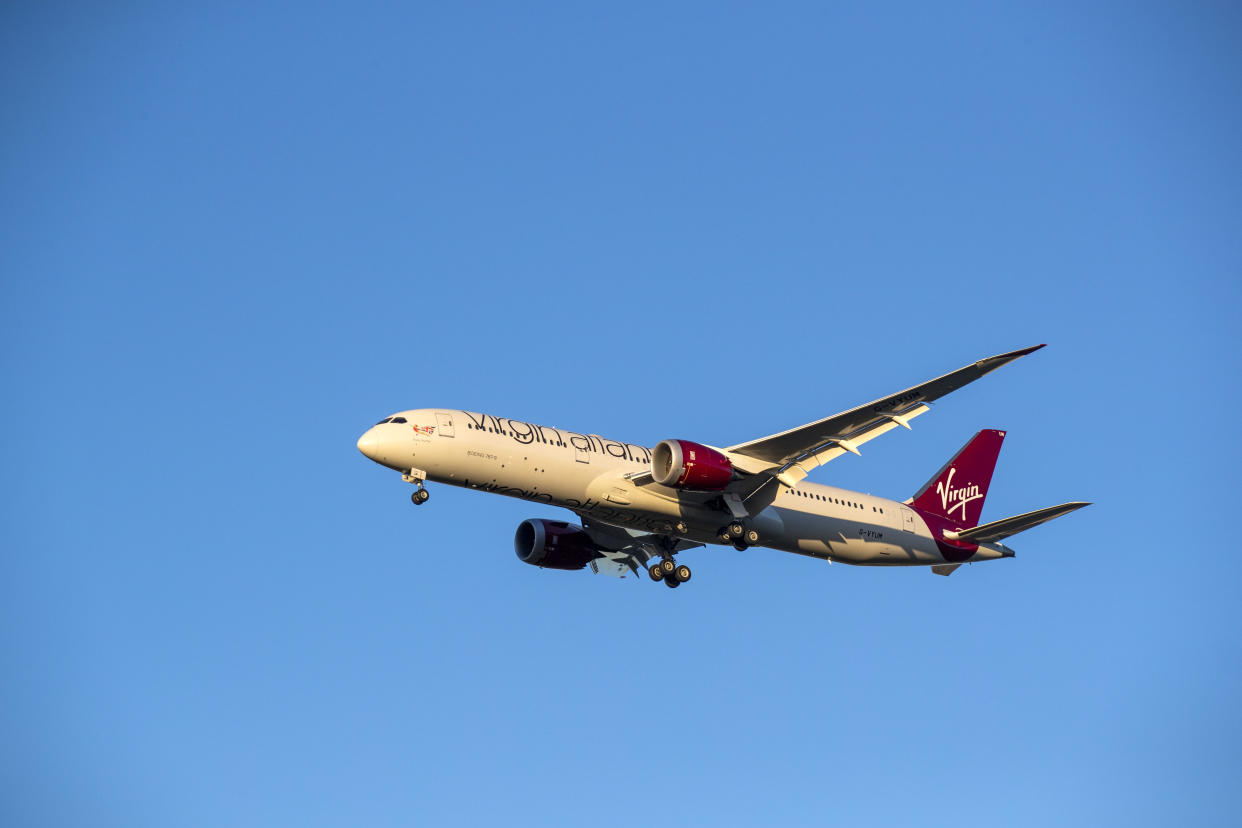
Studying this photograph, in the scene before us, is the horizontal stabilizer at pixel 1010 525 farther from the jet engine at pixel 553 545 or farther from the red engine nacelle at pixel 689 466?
the jet engine at pixel 553 545

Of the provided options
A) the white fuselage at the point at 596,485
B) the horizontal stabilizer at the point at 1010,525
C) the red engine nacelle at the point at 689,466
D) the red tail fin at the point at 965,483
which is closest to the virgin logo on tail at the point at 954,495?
the red tail fin at the point at 965,483

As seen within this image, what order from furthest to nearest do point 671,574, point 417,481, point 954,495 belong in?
1. point 954,495
2. point 671,574
3. point 417,481

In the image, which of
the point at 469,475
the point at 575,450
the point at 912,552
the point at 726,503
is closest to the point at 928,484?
the point at 912,552

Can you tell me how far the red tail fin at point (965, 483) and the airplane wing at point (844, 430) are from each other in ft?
30.2

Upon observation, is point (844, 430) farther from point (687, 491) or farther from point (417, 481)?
point (417, 481)

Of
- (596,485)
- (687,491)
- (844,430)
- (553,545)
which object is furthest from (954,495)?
(596,485)

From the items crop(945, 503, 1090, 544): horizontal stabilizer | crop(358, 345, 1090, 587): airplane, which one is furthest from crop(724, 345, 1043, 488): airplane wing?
crop(945, 503, 1090, 544): horizontal stabilizer

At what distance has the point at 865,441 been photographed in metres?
39.7

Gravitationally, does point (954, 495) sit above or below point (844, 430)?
above

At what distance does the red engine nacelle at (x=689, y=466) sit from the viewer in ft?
127

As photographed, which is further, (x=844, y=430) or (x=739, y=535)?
(x=739, y=535)

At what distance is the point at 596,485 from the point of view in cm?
3934

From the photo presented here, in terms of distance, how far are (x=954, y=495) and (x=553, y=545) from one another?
15407 mm

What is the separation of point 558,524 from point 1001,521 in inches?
621
